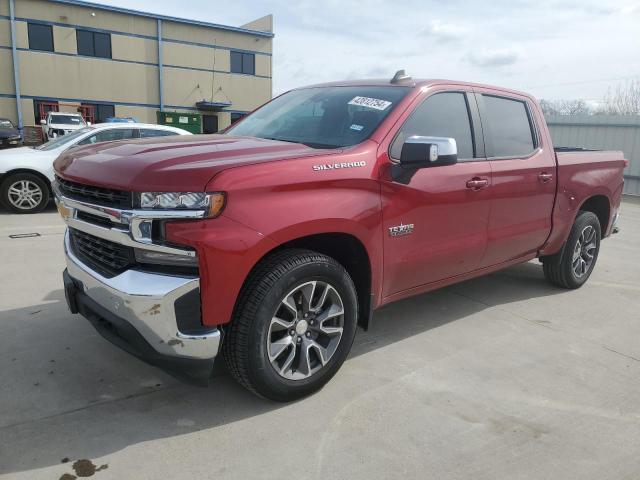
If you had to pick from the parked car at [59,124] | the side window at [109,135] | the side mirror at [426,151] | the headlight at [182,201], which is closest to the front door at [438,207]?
the side mirror at [426,151]

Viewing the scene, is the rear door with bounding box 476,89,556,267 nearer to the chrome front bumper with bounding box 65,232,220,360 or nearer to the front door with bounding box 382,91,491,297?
the front door with bounding box 382,91,491,297

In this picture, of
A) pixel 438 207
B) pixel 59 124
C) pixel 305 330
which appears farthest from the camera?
pixel 59 124

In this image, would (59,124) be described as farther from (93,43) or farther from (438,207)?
(438,207)

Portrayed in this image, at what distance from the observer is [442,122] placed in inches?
148

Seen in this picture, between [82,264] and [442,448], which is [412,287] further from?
[82,264]

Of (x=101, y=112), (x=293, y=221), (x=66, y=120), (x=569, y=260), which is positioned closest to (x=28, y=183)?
(x=293, y=221)

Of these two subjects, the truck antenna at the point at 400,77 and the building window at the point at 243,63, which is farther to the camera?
the building window at the point at 243,63

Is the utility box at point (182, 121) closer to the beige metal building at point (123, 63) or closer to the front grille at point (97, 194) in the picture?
the beige metal building at point (123, 63)

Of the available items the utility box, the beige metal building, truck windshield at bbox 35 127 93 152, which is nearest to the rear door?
truck windshield at bbox 35 127 93 152

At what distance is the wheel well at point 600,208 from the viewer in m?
5.53

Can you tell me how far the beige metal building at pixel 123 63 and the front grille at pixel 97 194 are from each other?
30.7 metres

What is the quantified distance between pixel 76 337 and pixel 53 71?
30.9 m

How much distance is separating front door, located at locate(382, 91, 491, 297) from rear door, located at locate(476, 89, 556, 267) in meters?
0.15

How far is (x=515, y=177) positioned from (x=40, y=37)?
32.1m
